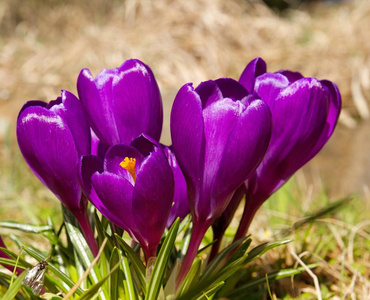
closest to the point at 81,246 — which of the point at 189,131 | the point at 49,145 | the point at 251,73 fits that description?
the point at 49,145

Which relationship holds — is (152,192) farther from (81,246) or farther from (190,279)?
(81,246)

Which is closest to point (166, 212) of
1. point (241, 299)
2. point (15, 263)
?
point (15, 263)

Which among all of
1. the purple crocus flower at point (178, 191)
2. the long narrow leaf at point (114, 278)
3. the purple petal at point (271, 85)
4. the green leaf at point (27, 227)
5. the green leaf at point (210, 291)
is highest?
the purple petal at point (271, 85)

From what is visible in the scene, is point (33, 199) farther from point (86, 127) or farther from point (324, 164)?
point (86, 127)

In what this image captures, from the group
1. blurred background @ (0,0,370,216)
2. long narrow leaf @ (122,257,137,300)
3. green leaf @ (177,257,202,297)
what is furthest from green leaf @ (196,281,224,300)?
blurred background @ (0,0,370,216)

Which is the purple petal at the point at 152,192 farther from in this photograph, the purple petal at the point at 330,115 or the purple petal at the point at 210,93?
the purple petal at the point at 330,115

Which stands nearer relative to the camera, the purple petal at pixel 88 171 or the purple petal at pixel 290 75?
the purple petal at pixel 88 171

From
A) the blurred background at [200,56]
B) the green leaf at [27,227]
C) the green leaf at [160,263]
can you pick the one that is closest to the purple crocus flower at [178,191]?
the green leaf at [160,263]
